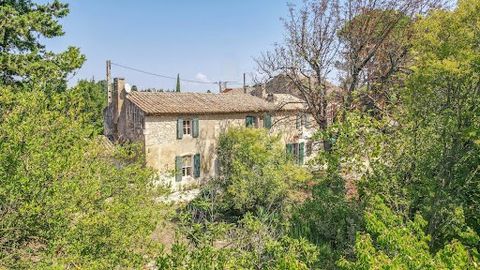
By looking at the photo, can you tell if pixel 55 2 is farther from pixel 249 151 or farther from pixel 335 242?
pixel 335 242

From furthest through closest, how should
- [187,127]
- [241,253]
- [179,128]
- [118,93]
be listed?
[118,93] < [187,127] < [179,128] < [241,253]

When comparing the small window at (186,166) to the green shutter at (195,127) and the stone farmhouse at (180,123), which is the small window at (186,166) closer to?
the stone farmhouse at (180,123)

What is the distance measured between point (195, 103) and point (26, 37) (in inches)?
526

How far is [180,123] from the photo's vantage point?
2472 centimetres

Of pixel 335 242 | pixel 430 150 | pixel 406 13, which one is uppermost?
pixel 406 13

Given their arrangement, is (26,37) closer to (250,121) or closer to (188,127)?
(188,127)

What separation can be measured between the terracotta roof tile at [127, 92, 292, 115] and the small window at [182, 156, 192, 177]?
3.02m

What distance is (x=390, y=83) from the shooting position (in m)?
21.9

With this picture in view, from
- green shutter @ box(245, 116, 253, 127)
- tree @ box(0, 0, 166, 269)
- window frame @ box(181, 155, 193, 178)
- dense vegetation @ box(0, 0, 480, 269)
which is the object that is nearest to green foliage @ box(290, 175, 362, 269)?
dense vegetation @ box(0, 0, 480, 269)

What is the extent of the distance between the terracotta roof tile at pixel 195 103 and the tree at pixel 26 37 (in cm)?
902

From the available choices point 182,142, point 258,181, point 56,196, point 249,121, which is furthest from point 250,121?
point 56,196

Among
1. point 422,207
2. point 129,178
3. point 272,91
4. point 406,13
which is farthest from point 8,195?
point 272,91

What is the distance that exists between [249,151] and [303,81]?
221 inches

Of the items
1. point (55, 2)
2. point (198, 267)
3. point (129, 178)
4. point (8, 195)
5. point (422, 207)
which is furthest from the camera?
point (55, 2)
